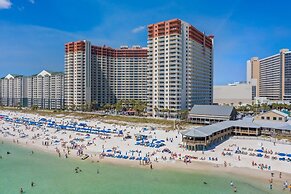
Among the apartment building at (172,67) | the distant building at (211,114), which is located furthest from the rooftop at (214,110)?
the apartment building at (172,67)

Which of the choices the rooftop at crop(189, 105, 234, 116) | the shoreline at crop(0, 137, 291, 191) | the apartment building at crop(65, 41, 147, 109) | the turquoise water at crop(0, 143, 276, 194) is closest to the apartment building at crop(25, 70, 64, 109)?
the apartment building at crop(65, 41, 147, 109)

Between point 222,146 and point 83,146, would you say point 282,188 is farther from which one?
point 83,146

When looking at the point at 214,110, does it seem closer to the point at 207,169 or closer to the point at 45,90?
the point at 207,169

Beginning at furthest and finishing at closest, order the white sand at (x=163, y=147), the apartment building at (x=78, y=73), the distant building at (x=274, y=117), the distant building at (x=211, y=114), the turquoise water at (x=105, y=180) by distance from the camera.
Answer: the apartment building at (x=78, y=73) → the distant building at (x=211, y=114) → the distant building at (x=274, y=117) → the white sand at (x=163, y=147) → the turquoise water at (x=105, y=180)

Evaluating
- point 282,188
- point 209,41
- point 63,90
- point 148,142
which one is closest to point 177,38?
point 209,41

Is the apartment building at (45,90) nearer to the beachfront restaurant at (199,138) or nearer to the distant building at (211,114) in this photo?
the distant building at (211,114)

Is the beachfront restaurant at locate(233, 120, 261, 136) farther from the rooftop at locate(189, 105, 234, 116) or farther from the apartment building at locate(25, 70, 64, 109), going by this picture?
the apartment building at locate(25, 70, 64, 109)

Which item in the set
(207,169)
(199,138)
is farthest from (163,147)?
(207,169)
